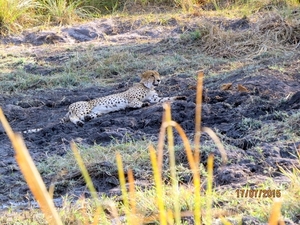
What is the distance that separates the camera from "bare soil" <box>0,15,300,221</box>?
14.1 feet

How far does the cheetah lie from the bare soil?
0.18m

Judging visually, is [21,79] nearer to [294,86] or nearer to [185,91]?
[185,91]

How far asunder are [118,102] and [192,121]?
55.2 inches

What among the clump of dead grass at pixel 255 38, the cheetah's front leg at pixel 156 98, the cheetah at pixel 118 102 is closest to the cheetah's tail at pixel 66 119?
the cheetah at pixel 118 102

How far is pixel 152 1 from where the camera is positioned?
1309 centimetres

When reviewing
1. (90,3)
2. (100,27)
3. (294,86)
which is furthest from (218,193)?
(90,3)

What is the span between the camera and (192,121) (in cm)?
582

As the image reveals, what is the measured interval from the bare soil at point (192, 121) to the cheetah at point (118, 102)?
0.58 ft

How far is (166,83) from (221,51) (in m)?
1.60
